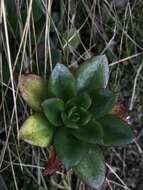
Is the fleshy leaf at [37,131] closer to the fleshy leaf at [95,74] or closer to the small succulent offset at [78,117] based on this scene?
the small succulent offset at [78,117]

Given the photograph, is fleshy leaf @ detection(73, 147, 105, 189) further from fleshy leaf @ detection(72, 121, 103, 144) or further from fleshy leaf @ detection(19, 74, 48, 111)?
fleshy leaf @ detection(19, 74, 48, 111)

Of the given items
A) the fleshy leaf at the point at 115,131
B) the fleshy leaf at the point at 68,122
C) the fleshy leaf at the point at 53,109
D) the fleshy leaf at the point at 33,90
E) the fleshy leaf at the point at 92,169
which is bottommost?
the fleshy leaf at the point at 92,169

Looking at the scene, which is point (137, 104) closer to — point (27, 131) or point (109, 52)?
point (109, 52)

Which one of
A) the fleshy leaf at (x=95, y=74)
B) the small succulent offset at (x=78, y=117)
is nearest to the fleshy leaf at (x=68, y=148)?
the small succulent offset at (x=78, y=117)

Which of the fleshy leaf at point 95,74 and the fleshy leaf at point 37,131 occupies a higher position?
the fleshy leaf at point 95,74

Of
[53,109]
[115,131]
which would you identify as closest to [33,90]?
[53,109]

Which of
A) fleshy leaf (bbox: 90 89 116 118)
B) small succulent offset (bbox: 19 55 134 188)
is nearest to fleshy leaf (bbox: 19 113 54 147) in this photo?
small succulent offset (bbox: 19 55 134 188)

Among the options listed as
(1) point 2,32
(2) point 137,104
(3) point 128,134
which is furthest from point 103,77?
(2) point 137,104
